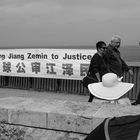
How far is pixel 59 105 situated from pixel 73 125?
52 centimetres

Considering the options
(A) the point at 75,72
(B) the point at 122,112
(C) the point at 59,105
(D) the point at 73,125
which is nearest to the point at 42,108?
(C) the point at 59,105

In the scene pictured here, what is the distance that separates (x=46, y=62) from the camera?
11891 millimetres

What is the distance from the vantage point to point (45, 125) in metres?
3.58

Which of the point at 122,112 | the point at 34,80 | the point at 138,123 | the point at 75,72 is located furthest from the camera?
the point at 34,80

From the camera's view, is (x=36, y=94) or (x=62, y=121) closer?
(x=62, y=121)

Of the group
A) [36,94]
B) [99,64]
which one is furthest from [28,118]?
[36,94]

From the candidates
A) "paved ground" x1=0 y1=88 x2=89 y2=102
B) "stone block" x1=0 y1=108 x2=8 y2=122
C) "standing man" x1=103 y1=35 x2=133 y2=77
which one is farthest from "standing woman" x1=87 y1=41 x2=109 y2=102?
"paved ground" x1=0 y1=88 x2=89 y2=102

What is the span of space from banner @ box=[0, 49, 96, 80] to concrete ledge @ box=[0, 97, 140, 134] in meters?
7.19

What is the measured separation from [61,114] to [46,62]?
27.8 feet

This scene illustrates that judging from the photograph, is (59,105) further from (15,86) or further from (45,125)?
(15,86)

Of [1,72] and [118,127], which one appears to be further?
[1,72]

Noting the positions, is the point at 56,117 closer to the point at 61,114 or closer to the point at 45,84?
the point at 61,114

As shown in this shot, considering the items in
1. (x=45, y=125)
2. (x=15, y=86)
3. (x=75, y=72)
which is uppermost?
(x=45, y=125)

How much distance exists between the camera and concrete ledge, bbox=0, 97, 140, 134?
3.36 m
